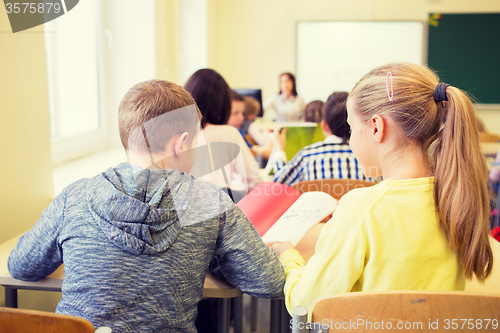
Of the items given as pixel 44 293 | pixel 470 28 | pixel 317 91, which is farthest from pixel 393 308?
pixel 470 28

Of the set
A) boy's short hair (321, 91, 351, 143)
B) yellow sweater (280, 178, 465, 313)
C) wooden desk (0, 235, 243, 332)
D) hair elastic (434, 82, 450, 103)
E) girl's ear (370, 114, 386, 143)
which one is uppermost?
hair elastic (434, 82, 450, 103)

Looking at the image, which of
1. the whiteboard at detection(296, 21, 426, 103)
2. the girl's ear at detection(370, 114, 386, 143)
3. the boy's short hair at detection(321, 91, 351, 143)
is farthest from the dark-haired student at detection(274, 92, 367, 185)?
the whiteboard at detection(296, 21, 426, 103)

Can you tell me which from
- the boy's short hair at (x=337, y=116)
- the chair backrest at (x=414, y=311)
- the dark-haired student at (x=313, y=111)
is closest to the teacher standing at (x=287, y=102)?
the dark-haired student at (x=313, y=111)

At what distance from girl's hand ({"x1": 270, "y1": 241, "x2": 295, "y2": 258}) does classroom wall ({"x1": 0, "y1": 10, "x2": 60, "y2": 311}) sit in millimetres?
797

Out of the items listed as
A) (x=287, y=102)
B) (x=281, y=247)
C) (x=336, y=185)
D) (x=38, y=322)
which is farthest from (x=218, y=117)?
(x=287, y=102)

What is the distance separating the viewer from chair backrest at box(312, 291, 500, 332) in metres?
0.63

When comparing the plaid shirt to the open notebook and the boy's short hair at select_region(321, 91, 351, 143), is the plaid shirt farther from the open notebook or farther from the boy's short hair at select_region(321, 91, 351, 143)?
the open notebook

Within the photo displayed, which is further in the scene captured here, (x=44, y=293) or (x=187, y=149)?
(x=44, y=293)

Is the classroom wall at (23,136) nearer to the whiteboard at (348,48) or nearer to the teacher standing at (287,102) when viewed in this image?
the teacher standing at (287,102)

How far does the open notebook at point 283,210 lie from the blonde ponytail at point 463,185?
41cm

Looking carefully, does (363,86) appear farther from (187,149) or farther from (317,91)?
(317,91)

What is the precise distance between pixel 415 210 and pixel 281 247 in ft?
1.27

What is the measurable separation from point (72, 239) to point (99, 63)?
1994 mm

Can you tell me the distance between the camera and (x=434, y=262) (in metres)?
0.76
